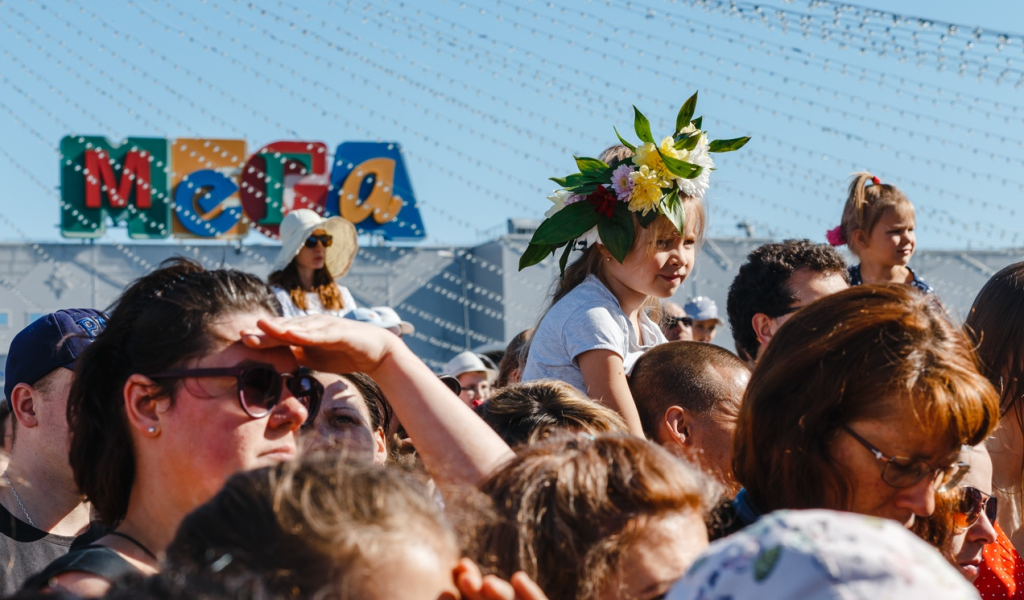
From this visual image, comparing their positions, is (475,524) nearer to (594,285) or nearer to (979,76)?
(594,285)

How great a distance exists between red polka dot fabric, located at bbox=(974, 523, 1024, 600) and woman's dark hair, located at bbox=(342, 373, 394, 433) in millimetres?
1641

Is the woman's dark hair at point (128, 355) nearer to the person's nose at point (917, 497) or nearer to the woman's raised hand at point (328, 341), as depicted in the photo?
the woman's raised hand at point (328, 341)

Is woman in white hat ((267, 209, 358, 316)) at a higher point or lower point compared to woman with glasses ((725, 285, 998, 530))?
lower

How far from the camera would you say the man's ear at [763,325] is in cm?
372

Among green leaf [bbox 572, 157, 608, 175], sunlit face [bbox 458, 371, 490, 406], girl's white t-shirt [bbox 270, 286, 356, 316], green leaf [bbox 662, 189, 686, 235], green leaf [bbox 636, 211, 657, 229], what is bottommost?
sunlit face [bbox 458, 371, 490, 406]

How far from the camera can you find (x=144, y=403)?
1.72m

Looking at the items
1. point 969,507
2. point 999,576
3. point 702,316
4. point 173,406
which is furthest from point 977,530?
point 702,316

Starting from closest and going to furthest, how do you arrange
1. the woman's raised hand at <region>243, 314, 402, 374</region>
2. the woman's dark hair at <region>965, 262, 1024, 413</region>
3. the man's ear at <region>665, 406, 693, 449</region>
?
the woman's raised hand at <region>243, 314, 402, 374</region>
the man's ear at <region>665, 406, 693, 449</region>
the woman's dark hair at <region>965, 262, 1024, 413</region>

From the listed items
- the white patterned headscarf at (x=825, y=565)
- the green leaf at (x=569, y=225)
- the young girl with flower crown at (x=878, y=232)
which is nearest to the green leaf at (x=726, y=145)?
the green leaf at (x=569, y=225)

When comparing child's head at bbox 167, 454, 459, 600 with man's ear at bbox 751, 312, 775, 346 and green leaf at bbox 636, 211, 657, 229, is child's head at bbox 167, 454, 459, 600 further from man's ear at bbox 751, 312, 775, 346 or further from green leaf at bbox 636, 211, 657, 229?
man's ear at bbox 751, 312, 775, 346

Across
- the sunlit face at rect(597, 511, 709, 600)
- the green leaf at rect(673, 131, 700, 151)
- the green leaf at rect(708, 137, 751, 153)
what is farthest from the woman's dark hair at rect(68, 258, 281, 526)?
the green leaf at rect(708, 137, 751, 153)

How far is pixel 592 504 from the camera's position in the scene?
1462 millimetres

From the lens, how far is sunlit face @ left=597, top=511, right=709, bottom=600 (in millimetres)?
1439

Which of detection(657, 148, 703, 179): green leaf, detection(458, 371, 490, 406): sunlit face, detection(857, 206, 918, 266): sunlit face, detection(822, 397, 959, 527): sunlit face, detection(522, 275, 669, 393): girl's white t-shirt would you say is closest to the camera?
detection(822, 397, 959, 527): sunlit face
